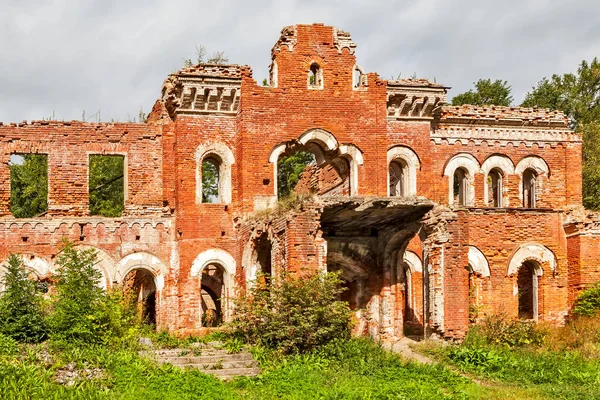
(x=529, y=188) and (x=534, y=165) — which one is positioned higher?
(x=534, y=165)

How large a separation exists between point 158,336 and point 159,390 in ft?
15.8

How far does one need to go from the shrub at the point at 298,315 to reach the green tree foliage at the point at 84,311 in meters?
2.69

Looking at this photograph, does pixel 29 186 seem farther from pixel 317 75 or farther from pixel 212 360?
pixel 212 360

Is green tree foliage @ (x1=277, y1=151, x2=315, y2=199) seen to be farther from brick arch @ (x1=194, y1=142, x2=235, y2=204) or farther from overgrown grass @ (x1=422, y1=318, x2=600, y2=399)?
overgrown grass @ (x1=422, y1=318, x2=600, y2=399)

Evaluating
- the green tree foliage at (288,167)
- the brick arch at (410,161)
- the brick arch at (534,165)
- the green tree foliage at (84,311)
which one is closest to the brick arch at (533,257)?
the brick arch at (534,165)

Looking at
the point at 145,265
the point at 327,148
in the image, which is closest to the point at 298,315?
the point at 145,265

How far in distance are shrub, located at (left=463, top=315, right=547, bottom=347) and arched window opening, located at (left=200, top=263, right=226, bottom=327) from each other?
7.23 meters

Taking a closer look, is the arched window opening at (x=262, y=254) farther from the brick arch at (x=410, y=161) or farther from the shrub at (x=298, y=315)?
the brick arch at (x=410, y=161)

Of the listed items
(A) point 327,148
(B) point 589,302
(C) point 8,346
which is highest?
(A) point 327,148

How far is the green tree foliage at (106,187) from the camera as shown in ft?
122

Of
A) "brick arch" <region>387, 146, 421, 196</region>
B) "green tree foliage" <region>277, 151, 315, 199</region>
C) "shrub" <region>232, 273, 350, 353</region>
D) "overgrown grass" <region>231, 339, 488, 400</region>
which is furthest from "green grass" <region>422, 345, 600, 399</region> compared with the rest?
"green tree foliage" <region>277, 151, 315, 199</region>

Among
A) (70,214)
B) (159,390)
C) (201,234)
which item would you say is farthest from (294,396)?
(70,214)

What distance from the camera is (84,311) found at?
59.6 feet

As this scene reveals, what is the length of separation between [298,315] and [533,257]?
1040 centimetres
